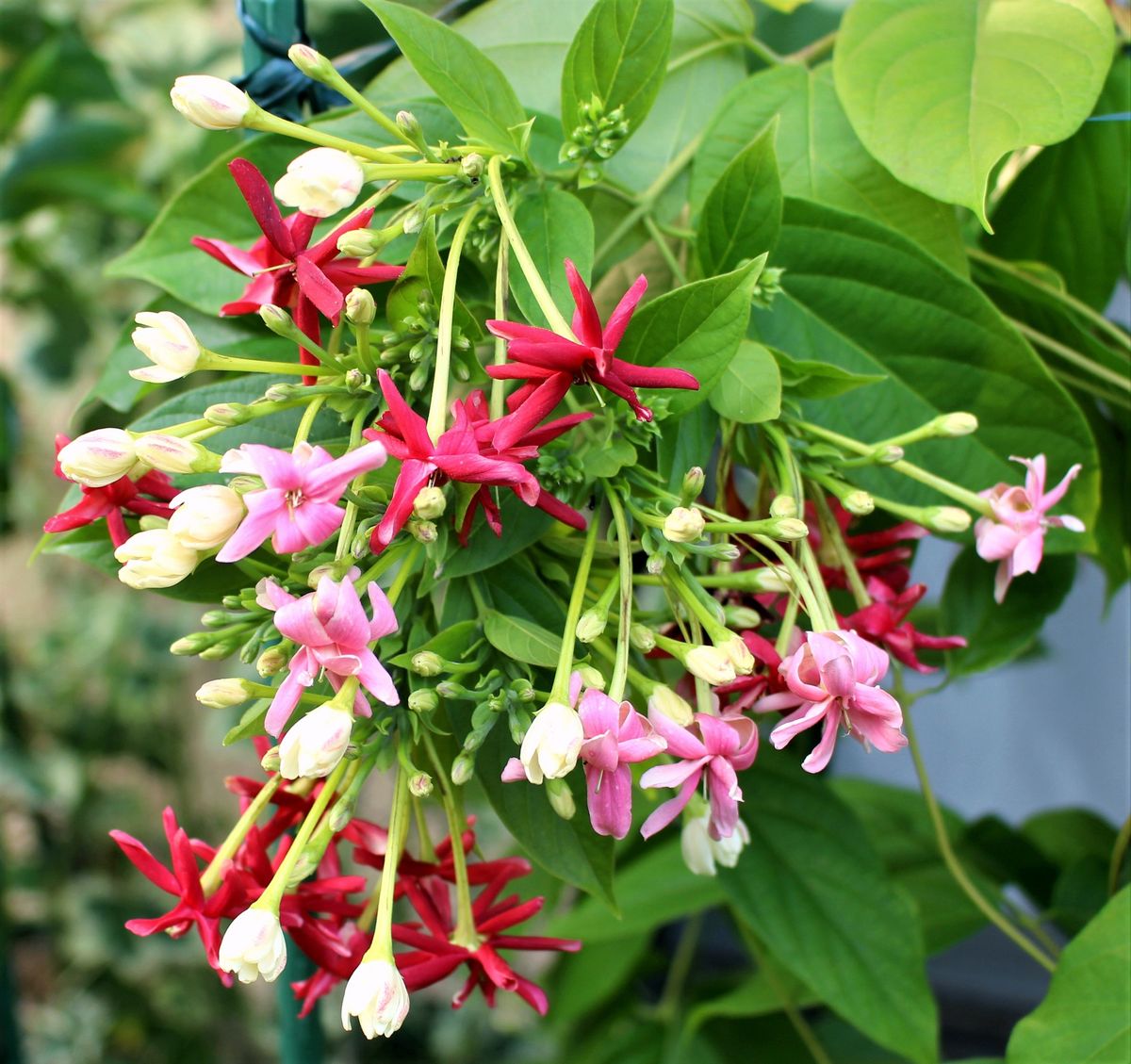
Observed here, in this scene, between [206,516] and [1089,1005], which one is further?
[1089,1005]

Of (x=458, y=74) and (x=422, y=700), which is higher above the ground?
(x=458, y=74)

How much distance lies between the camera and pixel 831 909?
1.43 ft

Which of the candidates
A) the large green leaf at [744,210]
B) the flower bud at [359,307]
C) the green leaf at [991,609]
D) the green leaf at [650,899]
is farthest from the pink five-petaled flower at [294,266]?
the green leaf at [650,899]

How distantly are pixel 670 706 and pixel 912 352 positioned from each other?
166mm

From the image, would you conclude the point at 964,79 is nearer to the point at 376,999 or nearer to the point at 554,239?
the point at 554,239

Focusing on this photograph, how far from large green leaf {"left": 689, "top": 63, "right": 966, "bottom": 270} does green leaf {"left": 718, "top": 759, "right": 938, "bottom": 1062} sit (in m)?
0.23

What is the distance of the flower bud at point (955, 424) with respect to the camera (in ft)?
1.00

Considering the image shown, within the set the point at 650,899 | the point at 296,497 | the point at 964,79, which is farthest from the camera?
the point at 650,899

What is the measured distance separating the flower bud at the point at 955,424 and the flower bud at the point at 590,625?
0.12 metres

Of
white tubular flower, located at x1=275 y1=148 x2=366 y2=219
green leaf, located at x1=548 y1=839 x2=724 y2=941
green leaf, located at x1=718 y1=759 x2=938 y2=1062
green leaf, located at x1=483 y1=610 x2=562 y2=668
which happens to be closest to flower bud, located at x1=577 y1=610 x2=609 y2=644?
green leaf, located at x1=483 y1=610 x2=562 y2=668

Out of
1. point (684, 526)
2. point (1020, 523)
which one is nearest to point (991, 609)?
point (1020, 523)

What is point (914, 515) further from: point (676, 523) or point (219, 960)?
point (219, 960)

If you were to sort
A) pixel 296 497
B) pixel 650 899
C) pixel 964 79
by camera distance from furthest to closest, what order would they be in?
pixel 650 899, pixel 964 79, pixel 296 497

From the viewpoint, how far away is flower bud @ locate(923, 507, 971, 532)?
1.00ft
